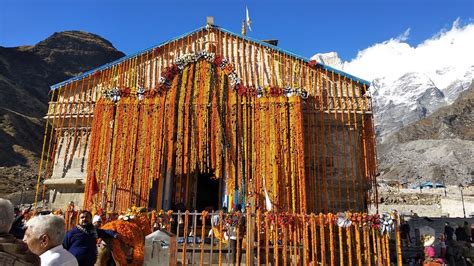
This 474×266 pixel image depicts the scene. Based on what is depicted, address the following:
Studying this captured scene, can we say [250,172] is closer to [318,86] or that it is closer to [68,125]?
[318,86]

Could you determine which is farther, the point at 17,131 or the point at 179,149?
the point at 17,131

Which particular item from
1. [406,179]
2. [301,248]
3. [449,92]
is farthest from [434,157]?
[449,92]

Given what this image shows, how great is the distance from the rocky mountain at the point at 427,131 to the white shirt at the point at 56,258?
4324cm

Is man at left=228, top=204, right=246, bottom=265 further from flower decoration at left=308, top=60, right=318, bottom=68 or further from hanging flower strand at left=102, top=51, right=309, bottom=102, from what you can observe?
flower decoration at left=308, top=60, right=318, bottom=68

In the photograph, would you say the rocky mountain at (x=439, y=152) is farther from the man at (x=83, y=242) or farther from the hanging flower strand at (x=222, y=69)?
the man at (x=83, y=242)

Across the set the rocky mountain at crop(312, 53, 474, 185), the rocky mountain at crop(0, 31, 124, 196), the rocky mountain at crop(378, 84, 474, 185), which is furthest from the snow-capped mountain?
the rocky mountain at crop(0, 31, 124, 196)

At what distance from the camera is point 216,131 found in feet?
37.9

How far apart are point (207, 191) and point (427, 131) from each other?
88718 millimetres

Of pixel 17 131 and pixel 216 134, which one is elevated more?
pixel 17 131

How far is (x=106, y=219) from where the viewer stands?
28.5 ft

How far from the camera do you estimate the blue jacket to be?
180 inches

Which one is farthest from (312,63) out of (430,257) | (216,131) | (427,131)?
(427,131)

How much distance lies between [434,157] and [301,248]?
6364 cm

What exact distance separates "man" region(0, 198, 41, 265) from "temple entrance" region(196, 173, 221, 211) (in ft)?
35.6
